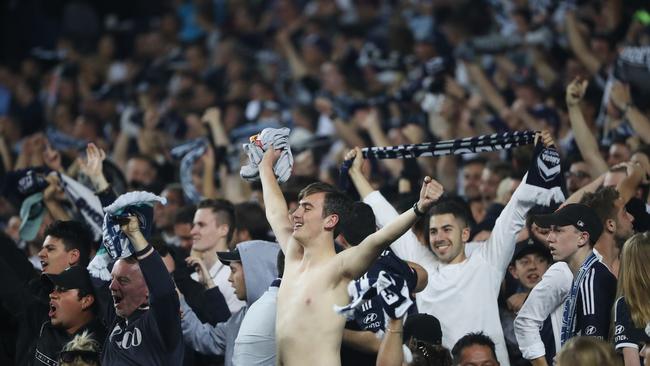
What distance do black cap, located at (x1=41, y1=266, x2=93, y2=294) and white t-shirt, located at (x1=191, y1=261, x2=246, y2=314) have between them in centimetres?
80

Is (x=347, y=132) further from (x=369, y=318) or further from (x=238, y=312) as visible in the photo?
(x=369, y=318)

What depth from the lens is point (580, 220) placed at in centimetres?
715

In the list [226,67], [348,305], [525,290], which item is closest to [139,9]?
[226,67]

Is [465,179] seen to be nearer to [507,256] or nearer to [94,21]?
[507,256]

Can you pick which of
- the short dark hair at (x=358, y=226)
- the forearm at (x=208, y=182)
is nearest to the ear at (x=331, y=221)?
the short dark hair at (x=358, y=226)

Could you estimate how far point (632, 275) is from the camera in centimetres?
644

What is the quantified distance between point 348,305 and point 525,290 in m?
2.50

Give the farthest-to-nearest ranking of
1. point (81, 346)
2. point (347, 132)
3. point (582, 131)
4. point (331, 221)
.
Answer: point (347, 132)
point (582, 131)
point (81, 346)
point (331, 221)

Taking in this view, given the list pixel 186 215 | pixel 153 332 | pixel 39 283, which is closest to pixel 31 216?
pixel 186 215

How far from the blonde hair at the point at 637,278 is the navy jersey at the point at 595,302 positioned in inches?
10.5

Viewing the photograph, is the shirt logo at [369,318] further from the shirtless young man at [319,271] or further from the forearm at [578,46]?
the forearm at [578,46]

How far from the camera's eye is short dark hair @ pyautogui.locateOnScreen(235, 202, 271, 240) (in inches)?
364

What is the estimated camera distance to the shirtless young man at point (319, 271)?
6.30m

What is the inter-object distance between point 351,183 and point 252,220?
0.92 m
